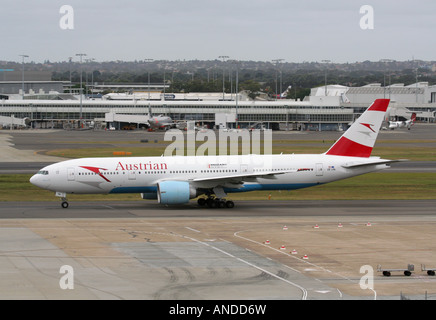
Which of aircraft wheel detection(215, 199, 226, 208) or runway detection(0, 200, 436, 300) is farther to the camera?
aircraft wheel detection(215, 199, 226, 208)

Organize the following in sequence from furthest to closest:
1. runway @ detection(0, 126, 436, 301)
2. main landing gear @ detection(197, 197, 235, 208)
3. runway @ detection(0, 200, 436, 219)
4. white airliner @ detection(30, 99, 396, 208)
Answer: main landing gear @ detection(197, 197, 235, 208) < white airliner @ detection(30, 99, 396, 208) < runway @ detection(0, 200, 436, 219) < runway @ detection(0, 126, 436, 301)

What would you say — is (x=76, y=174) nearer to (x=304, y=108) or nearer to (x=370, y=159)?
(x=370, y=159)

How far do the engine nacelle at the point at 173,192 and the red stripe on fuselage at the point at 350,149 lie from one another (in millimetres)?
12876

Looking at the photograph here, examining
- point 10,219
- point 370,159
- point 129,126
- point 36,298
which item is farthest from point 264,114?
point 36,298

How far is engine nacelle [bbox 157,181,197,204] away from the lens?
4956cm

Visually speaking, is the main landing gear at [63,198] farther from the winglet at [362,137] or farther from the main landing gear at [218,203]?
the winglet at [362,137]

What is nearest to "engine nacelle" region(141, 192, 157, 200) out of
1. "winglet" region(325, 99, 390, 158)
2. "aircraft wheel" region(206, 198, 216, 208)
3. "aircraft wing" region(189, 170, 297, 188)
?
"aircraft wing" region(189, 170, 297, 188)

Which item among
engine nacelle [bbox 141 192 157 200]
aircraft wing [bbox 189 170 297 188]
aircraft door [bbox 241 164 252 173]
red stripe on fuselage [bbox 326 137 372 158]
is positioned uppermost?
red stripe on fuselage [bbox 326 137 372 158]

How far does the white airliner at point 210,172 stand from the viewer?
50781mm

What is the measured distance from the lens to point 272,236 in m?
39.5

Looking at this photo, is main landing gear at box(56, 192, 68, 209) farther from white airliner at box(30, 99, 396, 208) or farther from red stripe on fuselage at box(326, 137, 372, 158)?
red stripe on fuselage at box(326, 137, 372, 158)

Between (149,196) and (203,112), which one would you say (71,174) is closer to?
(149,196)

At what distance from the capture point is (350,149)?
54.5 meters

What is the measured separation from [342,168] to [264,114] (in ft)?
437
